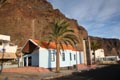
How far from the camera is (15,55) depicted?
1800 inches

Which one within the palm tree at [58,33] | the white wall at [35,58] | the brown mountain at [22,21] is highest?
the brown mountain at [22,21]

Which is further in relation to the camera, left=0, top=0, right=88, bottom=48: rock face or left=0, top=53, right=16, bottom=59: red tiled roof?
left=0, top=0, right=88, bottom=48: rock face

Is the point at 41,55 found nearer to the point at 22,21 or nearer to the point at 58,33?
the point at 58,33

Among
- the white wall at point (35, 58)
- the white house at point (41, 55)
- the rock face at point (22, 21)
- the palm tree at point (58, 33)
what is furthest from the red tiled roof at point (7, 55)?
the rock face at point (22, 21)

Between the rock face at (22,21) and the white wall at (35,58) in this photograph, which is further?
the rock face at (22,21)

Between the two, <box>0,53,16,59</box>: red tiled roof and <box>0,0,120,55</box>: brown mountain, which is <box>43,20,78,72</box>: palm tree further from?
<box>0,0,120,55</box>: brown mountain

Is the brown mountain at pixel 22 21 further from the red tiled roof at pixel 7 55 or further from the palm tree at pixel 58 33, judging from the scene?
the palm tree at pixel 58 33

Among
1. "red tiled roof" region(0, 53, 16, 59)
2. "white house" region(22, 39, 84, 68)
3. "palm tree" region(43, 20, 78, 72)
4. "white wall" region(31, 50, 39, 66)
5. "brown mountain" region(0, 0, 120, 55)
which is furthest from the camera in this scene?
"brown mountain" region(0, 0, 120, 55)

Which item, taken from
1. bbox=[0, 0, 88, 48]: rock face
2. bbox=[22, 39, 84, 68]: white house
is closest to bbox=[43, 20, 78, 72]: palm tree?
bbox=[22, 39, 84, 68]: white house

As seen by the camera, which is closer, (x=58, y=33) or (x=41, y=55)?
(x=58, y=33)

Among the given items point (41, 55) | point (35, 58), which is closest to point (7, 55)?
point (35, 58)

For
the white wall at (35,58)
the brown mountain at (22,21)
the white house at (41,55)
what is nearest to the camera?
the white house at (41,55)

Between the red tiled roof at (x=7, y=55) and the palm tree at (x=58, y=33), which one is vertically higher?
the palm tree at (x=58, y=33)

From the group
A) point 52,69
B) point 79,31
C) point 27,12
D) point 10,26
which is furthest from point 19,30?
point 52,69
